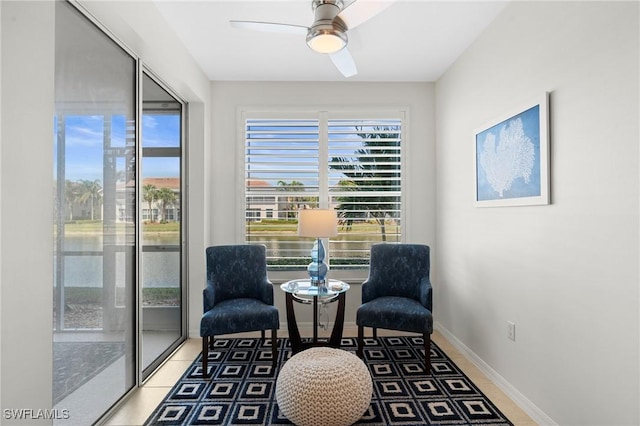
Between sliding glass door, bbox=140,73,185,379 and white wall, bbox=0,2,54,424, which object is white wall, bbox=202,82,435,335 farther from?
white wall, bbox=0,2,54,424

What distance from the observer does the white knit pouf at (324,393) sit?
6.21 ft

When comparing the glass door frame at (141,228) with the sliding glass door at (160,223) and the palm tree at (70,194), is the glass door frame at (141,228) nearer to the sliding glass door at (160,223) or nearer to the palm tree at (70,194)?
the sliding glass door at (160,223)

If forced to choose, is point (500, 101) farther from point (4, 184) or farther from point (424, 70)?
point (4, 184)

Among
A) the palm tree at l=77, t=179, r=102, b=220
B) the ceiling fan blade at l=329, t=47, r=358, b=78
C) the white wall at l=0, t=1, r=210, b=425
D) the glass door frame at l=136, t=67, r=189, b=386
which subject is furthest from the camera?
the glass door frame at l=136, t=67, r=189, b=386

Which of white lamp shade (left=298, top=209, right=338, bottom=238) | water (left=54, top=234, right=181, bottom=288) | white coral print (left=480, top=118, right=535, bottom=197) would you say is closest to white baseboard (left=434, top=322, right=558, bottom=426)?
white coral print (left=480, top=118, right=535, bottom=197)

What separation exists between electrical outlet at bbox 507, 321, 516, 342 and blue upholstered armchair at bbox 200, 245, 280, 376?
1718 millimetres

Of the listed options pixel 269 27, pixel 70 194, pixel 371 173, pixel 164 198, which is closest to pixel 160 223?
pixel 164 198

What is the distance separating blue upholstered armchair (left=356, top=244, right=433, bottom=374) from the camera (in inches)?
112

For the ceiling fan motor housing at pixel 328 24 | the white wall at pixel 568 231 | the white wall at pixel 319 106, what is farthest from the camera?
the white wall at pixel 319 106

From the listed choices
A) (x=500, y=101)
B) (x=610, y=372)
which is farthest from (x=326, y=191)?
(x=610, y=372)

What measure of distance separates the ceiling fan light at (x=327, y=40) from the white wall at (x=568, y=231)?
47.6 inches

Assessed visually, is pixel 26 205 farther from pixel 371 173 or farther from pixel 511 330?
pixel 371 173

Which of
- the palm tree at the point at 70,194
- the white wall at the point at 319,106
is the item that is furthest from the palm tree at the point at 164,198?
the palm tree at the point at 70,194

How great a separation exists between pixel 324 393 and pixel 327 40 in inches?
79.0
